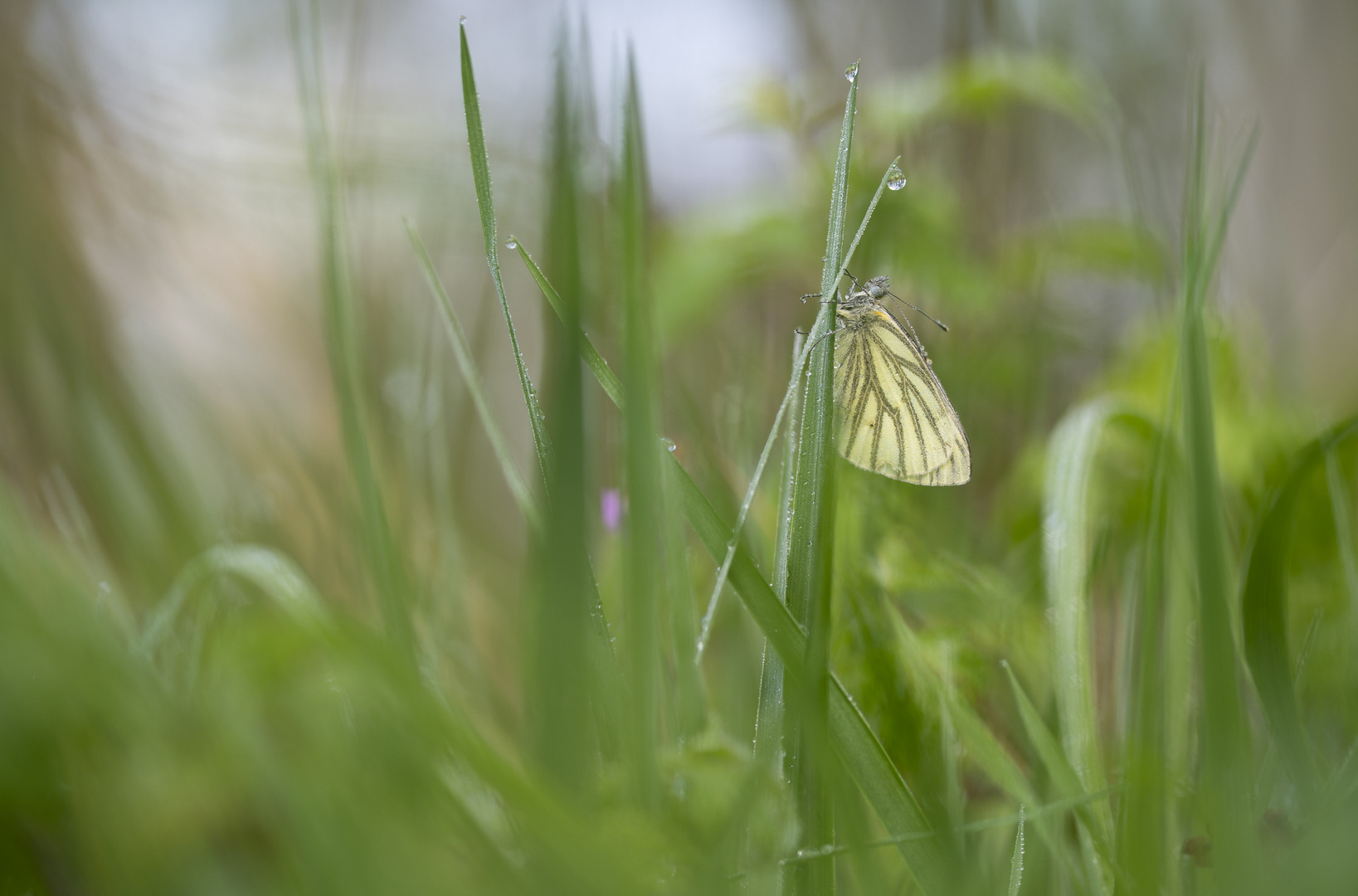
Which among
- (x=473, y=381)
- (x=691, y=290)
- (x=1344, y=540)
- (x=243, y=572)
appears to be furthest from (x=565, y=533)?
(x=691, y=290)

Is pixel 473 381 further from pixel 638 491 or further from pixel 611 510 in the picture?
pixel 611 510

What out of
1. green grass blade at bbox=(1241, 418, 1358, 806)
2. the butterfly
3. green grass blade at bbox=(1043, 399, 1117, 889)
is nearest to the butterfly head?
the butterfly

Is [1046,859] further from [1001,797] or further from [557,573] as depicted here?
[557,573]

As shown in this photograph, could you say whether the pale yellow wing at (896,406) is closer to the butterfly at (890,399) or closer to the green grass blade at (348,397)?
the butterfly at (890,399)

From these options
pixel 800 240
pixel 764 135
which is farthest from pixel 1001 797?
pixel 764 135

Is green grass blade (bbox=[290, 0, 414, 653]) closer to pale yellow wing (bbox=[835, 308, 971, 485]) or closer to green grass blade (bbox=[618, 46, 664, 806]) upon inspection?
green grass blade (bbox=[618, 46, 664, 806])
